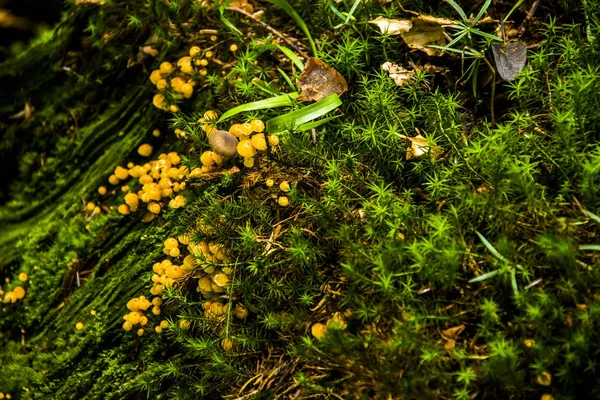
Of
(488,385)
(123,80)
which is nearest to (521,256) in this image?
(488,385)

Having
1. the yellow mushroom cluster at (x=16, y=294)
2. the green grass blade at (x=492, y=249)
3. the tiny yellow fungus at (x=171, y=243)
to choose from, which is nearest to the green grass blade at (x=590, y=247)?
the green grass blade at (x=492, y=249)

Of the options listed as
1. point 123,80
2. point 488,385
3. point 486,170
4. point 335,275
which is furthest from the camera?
point 123,80

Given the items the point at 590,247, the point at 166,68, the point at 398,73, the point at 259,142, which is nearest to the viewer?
the point at 590,247

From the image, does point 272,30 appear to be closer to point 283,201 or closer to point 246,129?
point 246,129

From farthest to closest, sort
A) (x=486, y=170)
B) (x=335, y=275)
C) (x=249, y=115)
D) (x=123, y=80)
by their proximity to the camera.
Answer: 1. (x=123, y=80)
2. (x=249, y=115)
3. (x=335, y=275)
4. (x=486, y=170)

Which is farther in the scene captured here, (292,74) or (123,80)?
(123,80)

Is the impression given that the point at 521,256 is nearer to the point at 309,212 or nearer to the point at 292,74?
the point at 309,212

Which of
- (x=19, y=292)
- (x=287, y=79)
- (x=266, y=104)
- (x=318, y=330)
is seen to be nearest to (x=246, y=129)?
(x=266, y=104)
